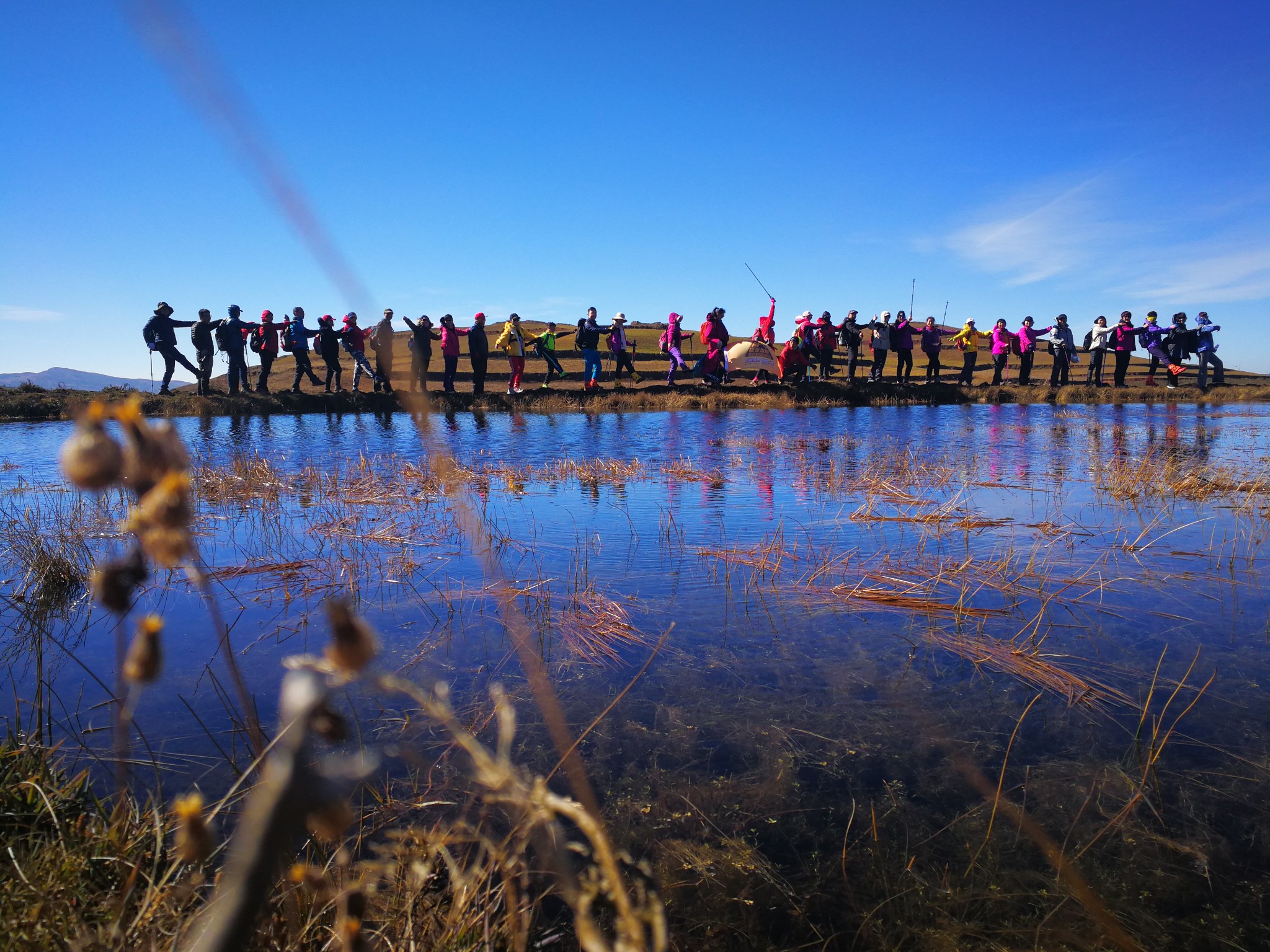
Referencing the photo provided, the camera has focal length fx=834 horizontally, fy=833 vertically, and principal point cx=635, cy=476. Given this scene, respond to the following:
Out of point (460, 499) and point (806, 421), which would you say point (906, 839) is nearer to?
point (460, 499)

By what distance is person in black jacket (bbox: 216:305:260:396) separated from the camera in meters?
22.1

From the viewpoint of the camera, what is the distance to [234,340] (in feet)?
72.4

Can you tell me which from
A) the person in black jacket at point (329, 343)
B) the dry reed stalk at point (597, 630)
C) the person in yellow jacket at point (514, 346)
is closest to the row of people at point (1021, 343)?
the person in yellow jacket at point (514, 346)

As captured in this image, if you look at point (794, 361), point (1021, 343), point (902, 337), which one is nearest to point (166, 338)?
point (794, 361)

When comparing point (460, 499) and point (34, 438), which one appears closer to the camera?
point (460, 499)

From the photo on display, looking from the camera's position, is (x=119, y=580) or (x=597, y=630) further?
(x=597, y=630)

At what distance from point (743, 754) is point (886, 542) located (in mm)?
3480

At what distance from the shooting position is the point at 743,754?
3078 mm

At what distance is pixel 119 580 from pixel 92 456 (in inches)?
10.0

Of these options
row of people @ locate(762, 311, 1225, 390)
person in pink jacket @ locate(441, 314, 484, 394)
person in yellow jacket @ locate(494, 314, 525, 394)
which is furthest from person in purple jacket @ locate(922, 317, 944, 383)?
person in pink jacket @ locate(441, 314, 484, 394)

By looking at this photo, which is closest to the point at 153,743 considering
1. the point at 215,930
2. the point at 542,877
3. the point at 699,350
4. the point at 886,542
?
the point at 542,877

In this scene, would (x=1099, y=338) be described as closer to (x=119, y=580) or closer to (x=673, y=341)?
(x=673, y=341)

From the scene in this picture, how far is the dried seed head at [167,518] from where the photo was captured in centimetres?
72

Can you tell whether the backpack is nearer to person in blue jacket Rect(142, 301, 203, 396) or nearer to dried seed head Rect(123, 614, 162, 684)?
person in blue jacket Rect(142, 301, 203, 396)
